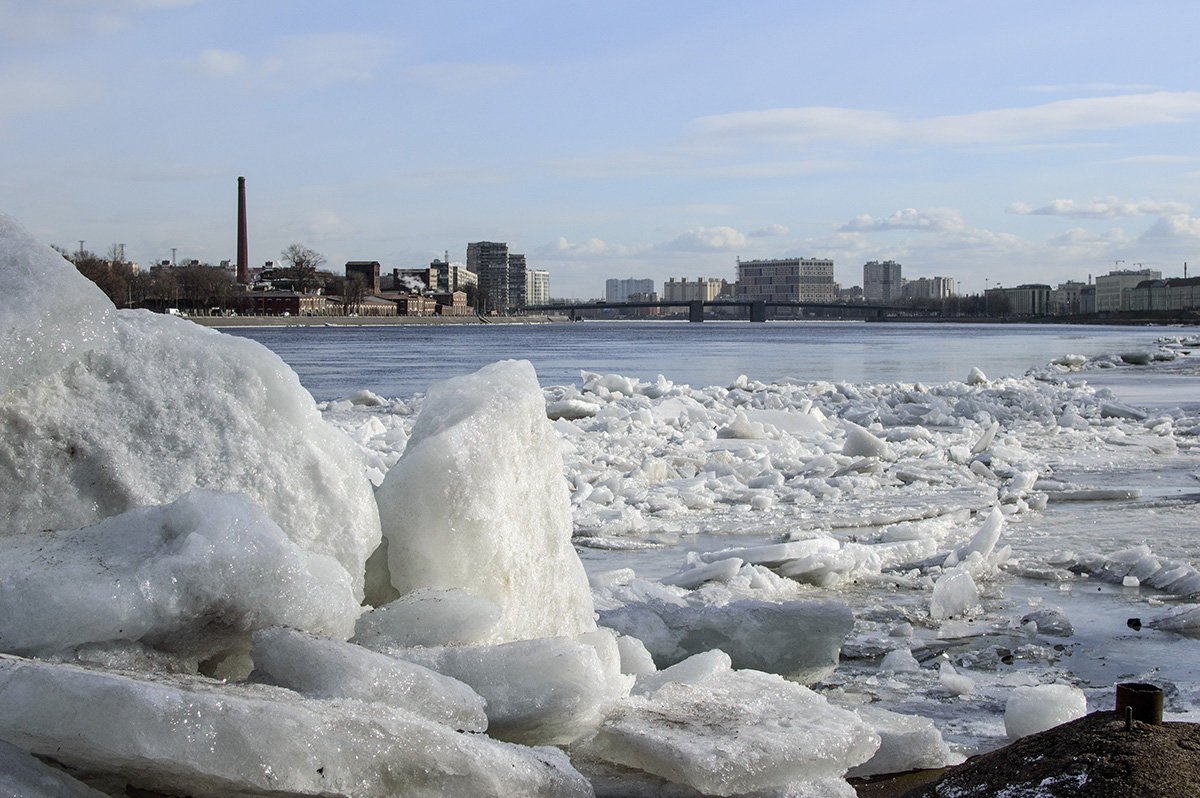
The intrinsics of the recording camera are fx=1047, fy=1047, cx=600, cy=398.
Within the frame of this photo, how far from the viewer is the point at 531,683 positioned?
2.37 meters

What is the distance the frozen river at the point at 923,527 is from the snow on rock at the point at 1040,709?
0.11 meters

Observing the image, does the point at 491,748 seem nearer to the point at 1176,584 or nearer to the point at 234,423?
the point at 234,423

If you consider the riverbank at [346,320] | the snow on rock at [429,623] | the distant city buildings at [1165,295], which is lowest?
the snow on rock at [429,623]

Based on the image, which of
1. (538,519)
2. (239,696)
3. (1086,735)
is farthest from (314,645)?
(1086,735)

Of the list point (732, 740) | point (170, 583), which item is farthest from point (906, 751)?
point (170, 583)

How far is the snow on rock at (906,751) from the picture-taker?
2.84 metres

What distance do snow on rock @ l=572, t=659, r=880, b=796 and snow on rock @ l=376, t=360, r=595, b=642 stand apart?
451 millimetres

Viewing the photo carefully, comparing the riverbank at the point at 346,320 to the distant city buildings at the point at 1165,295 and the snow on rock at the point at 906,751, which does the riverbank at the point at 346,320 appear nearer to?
the snow on rock at the point at 906,751

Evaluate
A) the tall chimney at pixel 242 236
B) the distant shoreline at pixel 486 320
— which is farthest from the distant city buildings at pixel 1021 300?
the tall chimney at pixel 242 236

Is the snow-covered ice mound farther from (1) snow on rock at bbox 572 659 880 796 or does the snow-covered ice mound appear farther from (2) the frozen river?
(2) the frozen river

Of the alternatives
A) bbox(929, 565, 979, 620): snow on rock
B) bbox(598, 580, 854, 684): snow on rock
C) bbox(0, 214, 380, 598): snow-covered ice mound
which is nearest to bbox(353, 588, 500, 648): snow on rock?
bbox(0, 214, 380, 598): snow-covered ice mound

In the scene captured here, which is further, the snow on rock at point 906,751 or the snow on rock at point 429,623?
the snow on rock at point 906,751

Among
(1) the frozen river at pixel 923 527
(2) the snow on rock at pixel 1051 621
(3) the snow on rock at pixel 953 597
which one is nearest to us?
(1) the frozen river at pixel 923 527

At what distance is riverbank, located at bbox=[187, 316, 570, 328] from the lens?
285 ft
